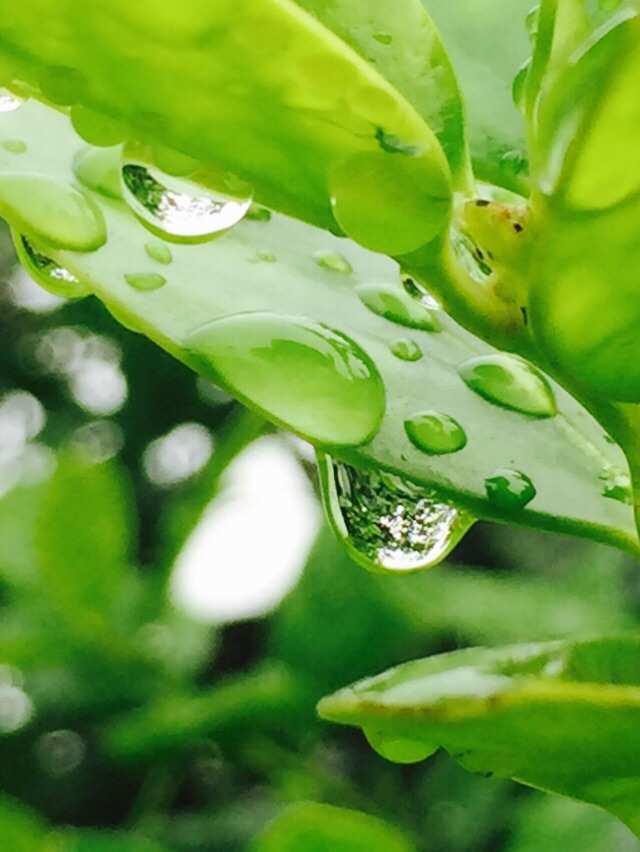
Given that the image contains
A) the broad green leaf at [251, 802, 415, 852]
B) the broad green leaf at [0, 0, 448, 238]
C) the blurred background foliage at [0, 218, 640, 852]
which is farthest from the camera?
the blurred background foliage at [0, 218, 640, 852]

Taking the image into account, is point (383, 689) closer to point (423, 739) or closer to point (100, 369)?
point (423, 739)

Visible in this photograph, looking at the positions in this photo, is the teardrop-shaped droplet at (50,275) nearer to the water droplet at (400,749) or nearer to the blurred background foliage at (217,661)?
the water droplet at (400,749)

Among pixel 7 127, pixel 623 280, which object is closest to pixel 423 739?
pixel 623 280

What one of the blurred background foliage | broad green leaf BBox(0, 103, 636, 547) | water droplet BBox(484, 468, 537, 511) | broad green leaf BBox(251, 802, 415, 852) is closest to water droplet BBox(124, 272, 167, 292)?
broad green leaf BBox(0, 103, 636, 547)

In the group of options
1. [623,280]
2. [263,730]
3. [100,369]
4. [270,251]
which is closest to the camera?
[623,280]

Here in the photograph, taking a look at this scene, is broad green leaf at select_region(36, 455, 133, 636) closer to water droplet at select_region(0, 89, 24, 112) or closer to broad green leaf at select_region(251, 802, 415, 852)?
broad green leaf at select_region(251, 802, 415, 852)

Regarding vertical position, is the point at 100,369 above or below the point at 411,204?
below

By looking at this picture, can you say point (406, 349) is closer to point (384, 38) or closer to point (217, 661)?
point (384, 38)

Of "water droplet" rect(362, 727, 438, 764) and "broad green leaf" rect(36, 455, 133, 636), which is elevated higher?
"water droplet" rect(362, 727, 438, 764)
